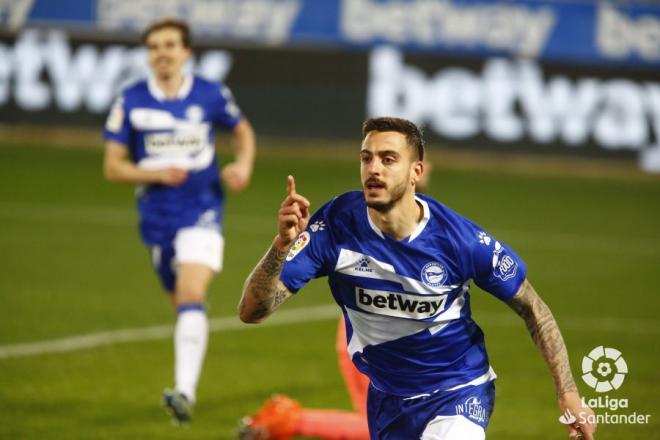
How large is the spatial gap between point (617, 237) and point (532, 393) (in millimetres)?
7220

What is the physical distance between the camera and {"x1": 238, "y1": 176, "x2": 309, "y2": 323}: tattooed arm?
15.7ft

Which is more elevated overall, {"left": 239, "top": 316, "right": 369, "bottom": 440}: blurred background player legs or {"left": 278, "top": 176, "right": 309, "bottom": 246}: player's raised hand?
{"left": 278, "top": 176, "right": 309, "bottom": 246}: player's raised hand

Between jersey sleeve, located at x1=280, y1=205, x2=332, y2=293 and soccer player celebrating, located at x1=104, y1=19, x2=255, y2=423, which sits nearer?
jersey sleeve, located at x1=280, y1=205, x2=332, y2=293

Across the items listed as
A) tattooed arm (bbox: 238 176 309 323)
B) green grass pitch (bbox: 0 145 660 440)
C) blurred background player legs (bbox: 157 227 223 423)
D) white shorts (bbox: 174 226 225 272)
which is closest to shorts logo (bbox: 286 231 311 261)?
tattooed arm (bbox: 238 176 309 323)

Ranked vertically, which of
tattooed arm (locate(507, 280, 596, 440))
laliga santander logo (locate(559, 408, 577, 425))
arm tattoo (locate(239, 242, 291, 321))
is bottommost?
laliga santander logo (locate(559, 408, 577, 425))

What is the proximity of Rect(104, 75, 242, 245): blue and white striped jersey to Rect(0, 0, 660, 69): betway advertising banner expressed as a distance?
12496 millimetres

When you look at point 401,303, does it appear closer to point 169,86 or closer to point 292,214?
point 292,214

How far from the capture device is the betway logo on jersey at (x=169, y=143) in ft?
28.3

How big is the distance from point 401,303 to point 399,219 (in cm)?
39

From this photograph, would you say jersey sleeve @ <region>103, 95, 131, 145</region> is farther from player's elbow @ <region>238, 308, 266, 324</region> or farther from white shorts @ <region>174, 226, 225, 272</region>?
player's elbow @ <region>238, 308, 266, 324</region>

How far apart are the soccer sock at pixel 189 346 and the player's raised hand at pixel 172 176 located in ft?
2.94

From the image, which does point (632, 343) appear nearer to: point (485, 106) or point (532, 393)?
point (532, 393)

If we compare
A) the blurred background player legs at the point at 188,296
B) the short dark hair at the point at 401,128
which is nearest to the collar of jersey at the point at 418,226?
the short dark hair at the point at 401,128

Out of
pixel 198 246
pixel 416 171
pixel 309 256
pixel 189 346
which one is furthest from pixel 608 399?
pixel 309 256
